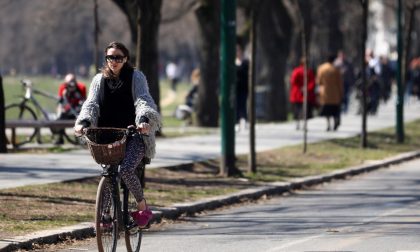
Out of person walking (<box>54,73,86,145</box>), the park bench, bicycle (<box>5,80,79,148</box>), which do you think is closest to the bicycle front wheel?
bicycle (<box>5,80,79,148</box>)

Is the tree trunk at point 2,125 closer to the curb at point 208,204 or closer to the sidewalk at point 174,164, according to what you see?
the sidewalk at point 174,164


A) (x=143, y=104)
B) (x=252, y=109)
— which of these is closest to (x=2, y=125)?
(x=252, y=109)

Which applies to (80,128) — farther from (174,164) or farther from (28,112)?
(28,112)

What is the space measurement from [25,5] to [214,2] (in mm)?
56782

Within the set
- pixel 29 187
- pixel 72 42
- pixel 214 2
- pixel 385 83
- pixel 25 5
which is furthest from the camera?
pixel 72 42

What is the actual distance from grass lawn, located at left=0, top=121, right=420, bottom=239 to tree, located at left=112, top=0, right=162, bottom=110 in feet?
6.24

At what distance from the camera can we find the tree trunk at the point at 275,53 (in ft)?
118

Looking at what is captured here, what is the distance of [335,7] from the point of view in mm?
43656

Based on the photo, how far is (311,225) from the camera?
A: 13.6m

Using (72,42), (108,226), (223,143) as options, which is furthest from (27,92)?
(72,42)

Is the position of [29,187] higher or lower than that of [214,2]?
lower

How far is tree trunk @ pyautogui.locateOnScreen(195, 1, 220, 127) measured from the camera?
3009 centimetres

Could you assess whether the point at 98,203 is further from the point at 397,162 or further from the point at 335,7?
the point at 335,7

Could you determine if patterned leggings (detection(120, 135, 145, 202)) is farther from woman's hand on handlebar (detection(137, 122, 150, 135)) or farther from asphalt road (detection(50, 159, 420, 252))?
asphalt road (detection(50, 159, 420, 252))
